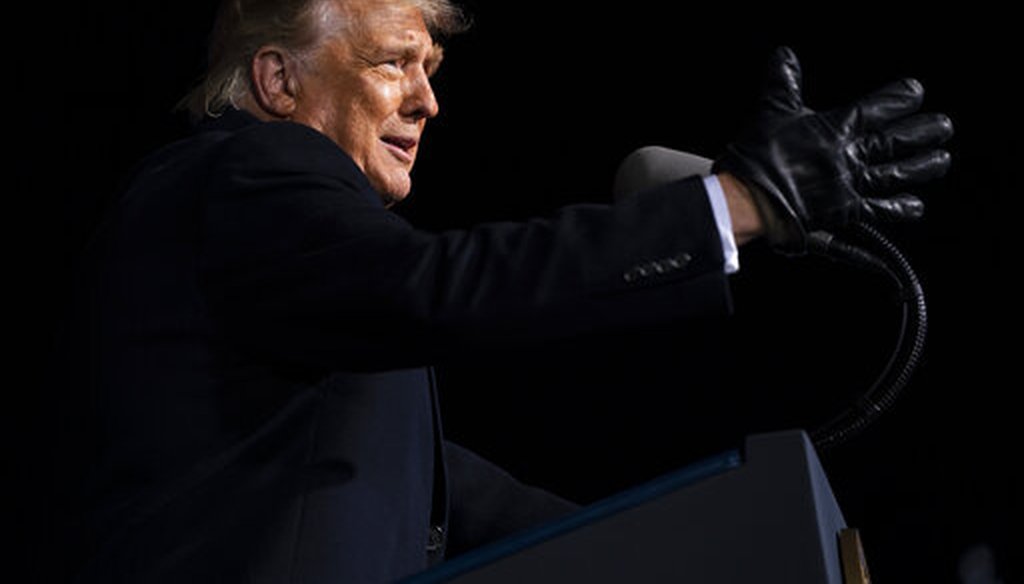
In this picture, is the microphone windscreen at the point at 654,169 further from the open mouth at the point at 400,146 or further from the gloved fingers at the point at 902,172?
the open mouth at the point at 400,146

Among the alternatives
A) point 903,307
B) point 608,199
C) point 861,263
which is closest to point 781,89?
point 861,263

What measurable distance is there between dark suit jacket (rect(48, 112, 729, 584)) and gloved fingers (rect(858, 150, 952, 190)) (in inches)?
5.1

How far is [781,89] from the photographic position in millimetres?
1218

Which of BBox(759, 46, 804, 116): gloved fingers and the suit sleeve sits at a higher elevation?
BBox(759, 46, 804, 116): gloved fingers

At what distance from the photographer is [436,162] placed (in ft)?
9.00

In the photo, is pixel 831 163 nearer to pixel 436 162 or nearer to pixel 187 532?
pixel 187 532

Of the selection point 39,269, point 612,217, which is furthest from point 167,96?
point 612,217

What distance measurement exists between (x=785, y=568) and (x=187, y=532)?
546mm

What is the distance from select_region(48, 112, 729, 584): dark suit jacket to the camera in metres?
1.18

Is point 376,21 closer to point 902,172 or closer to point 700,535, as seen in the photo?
point 902,172

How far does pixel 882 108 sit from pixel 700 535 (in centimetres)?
38

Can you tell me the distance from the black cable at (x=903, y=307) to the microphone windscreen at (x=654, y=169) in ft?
0.45

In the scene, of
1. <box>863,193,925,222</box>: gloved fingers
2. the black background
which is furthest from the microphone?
the black background

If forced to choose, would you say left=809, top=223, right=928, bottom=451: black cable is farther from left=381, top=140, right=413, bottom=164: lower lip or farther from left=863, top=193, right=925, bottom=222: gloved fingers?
left=381, top=140, right=413, bottom=164: lower lip
